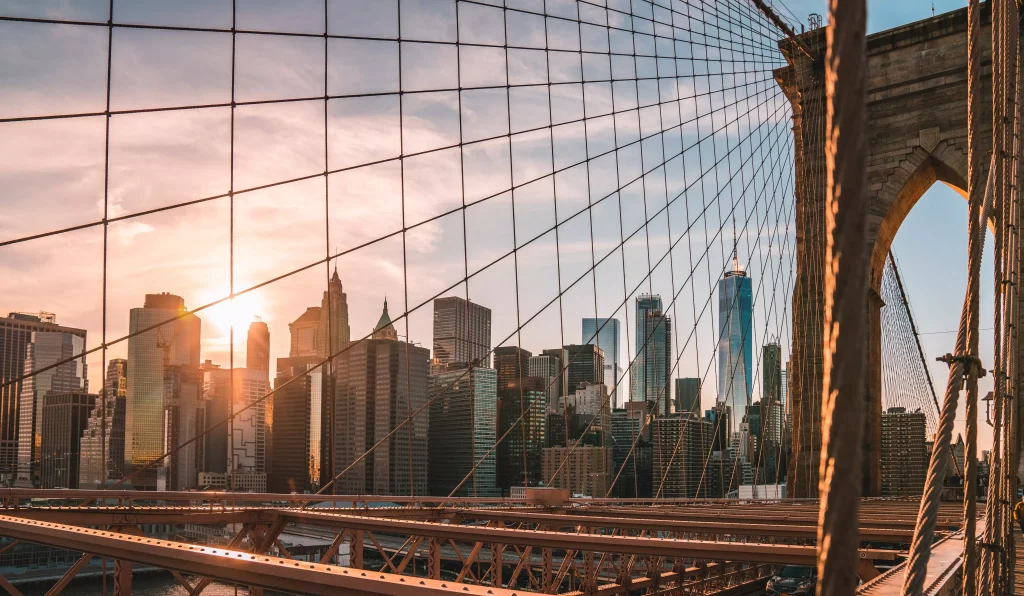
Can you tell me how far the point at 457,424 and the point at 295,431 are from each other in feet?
10.2

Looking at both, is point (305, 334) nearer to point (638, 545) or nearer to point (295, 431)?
point (295, 431)

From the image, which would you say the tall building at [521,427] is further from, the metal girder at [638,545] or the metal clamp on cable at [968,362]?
the metal clamp on cable at [968,362]

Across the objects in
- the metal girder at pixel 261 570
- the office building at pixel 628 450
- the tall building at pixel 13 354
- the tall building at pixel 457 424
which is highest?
the tall building at pixel 13 354

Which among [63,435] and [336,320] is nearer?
[63,435]

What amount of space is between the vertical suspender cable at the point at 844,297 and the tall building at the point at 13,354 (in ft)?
17.8

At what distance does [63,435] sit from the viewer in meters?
6.91

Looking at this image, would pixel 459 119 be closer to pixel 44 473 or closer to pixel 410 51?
pixel 410 51

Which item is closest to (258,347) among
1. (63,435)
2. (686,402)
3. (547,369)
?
(63,435)

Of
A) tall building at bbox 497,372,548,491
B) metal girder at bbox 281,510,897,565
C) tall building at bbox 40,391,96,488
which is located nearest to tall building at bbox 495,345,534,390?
tall building at bbox 497,372,548,491

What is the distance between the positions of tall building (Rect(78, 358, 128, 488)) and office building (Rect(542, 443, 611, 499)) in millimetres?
6673

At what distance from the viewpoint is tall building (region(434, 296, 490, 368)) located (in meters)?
11.5

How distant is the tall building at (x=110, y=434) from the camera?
6.65m

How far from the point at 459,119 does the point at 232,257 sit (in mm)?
3925

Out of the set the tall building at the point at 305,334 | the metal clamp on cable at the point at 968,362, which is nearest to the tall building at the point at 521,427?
the tall building at the point at 305,334
